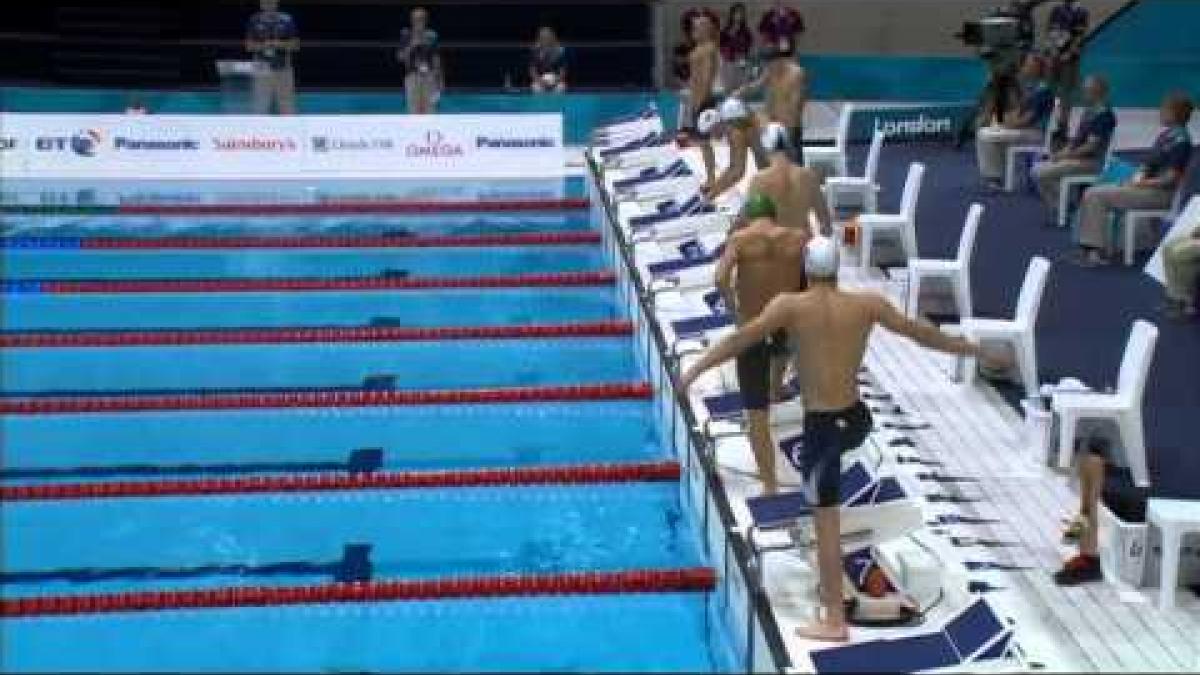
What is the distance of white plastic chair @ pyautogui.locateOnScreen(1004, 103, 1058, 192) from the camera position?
1326cm

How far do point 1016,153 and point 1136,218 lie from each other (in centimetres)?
242

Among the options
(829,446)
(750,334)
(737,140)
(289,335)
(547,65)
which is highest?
(547,65)

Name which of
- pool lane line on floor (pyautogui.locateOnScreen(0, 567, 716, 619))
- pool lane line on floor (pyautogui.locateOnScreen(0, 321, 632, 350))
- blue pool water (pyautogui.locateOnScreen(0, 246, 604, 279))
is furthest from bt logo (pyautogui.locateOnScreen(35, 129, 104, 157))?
pool lane line on floor (pyautogui.locateOnScreen(0, 567, 716, 619))

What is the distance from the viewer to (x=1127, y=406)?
7.14 metres

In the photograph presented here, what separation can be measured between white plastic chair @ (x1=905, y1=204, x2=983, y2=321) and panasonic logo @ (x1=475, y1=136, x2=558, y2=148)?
21.3ft

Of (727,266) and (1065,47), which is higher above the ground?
(1065,47)

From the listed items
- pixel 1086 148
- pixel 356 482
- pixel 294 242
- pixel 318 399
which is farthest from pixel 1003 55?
pixel 356 482

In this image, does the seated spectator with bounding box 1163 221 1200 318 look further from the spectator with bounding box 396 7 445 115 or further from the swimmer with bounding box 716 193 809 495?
the spectator with bounding box 396 7 445 115

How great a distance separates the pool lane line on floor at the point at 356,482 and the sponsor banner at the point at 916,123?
338 inches

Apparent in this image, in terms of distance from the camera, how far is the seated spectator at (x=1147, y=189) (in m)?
10.4

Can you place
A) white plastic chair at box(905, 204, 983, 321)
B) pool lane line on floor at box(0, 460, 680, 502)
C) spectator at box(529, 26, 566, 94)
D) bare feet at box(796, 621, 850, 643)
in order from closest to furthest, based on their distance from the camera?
bare feet at box(796, 621, 850, 643), pool lane line on floor at box(0, 460, 680, 502), white plastic chair at box(905, 204, 983, 321), spectator at box(529, 26, 566, 94)

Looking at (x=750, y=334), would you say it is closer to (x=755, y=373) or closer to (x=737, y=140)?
(x=755, y=373)

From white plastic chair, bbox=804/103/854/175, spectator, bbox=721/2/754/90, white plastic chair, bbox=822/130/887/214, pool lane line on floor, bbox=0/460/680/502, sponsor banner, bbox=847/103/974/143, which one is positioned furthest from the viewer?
spectator, bbox=721/2/754/90

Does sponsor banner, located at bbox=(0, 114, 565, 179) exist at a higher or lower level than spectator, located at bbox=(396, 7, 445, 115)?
lower
